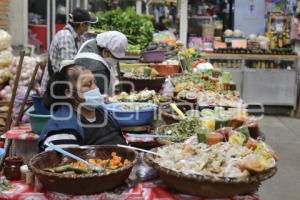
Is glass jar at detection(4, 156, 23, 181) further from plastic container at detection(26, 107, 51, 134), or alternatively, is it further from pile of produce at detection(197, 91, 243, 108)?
pile of produce at detection(197, 91, 243, 108)

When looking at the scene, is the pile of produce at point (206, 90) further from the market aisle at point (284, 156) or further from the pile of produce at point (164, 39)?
the pile of produce at point (164, 39)

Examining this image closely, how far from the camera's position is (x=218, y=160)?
99.0 inches

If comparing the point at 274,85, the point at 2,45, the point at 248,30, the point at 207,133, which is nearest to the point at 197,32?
the point at 248,30

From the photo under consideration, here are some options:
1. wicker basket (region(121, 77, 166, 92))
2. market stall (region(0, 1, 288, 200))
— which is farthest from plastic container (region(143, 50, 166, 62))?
wicker basket (region(121, 77, 166, 92))

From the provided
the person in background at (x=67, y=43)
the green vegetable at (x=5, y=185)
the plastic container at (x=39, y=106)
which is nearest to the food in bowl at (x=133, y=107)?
the plastic container at (x=39, y=106)

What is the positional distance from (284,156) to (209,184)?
5277 mm

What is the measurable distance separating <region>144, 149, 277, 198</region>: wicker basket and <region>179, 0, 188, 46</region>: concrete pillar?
8812mm

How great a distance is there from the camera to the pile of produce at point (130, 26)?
806cm

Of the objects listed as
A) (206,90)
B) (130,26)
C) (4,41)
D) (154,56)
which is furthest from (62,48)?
(130,26)

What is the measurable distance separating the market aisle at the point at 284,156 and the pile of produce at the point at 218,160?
310 cm

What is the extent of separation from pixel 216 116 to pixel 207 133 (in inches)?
23.8

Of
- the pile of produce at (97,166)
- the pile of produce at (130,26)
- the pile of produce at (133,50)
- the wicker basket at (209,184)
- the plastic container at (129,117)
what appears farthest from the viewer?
the pile of produce at (130,26)

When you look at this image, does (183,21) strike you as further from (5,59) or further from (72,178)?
(72,178)

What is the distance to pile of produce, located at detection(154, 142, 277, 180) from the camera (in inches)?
94.5
